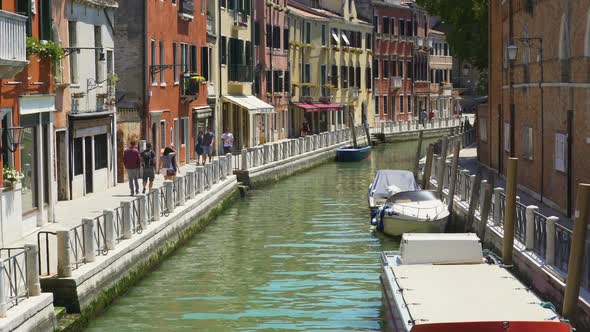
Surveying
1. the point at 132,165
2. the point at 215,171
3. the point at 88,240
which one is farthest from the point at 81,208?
the point at 88,240

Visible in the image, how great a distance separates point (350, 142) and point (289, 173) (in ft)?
61.8

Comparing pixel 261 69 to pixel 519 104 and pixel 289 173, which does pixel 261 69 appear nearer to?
pixel 289 173

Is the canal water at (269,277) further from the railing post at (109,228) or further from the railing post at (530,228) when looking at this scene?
the railing post at (530,228)

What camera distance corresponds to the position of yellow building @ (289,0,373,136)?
76500 millimetres

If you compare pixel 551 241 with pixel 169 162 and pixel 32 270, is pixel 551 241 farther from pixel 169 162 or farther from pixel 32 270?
pixel 169 162

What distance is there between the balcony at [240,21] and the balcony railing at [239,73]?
185 cm

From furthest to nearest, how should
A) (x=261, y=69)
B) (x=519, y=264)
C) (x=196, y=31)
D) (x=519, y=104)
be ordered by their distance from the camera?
(x=261, y=69)
(x=196, y=31)
(x=519, y=104)
(x=519, y=264)

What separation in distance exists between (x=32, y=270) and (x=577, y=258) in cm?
720

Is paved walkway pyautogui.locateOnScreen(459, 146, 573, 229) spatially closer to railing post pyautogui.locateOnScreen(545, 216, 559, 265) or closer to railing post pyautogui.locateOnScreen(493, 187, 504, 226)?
railing post pyautogui.locateOnScreen(493, 187, 504, 226)

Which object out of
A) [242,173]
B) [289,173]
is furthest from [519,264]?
[289,173]

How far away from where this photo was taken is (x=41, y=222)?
27.6 m

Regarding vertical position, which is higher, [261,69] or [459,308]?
[261,69]

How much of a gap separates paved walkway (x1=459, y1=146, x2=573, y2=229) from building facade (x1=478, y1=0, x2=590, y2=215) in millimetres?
212

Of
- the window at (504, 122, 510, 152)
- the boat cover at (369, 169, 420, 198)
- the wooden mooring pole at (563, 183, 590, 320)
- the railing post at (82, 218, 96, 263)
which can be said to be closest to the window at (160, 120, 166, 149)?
the boat cover at (369, 169, 420, 198)
